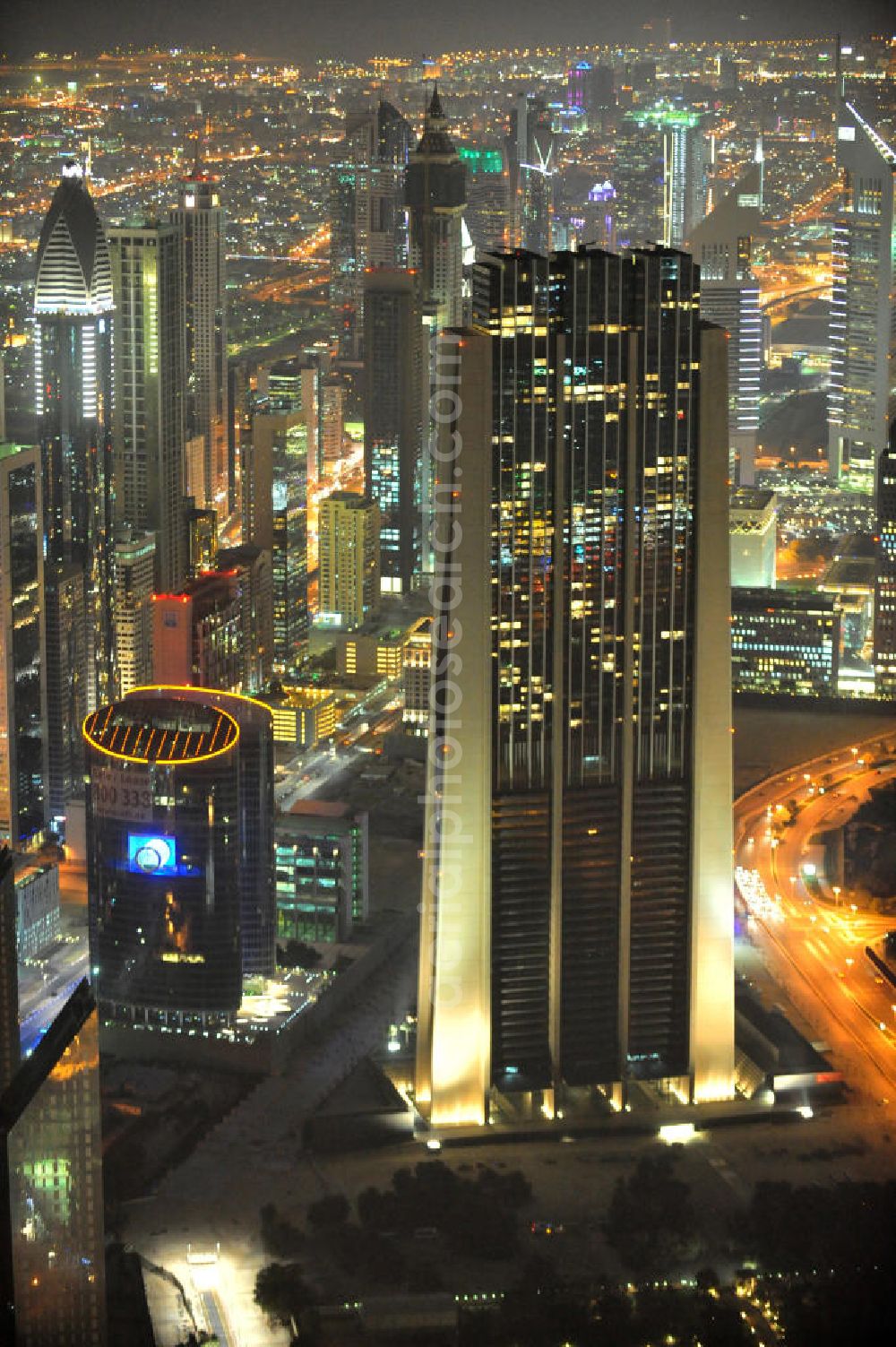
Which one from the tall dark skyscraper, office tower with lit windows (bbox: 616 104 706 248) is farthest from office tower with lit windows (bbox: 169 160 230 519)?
office tower with lit windows (bbox: 616 104 706 248)

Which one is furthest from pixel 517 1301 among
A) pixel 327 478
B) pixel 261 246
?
pixel 327 478

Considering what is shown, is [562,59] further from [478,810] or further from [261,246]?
[261,246]

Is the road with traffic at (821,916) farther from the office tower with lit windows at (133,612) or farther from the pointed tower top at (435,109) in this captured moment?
the pointed tower top at (435,109)

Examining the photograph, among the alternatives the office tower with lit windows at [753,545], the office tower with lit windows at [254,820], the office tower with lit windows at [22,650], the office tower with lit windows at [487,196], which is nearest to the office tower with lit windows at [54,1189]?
the office tower with lit windows at [254,820]

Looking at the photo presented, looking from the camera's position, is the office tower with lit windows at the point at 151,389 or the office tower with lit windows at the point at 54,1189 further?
the office tower with lit windows at the point at 151,389

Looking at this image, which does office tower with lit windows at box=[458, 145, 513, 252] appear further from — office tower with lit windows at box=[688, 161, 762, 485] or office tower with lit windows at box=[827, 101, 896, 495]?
office tower with lit windows at box=[827, 101, 896, 495]
